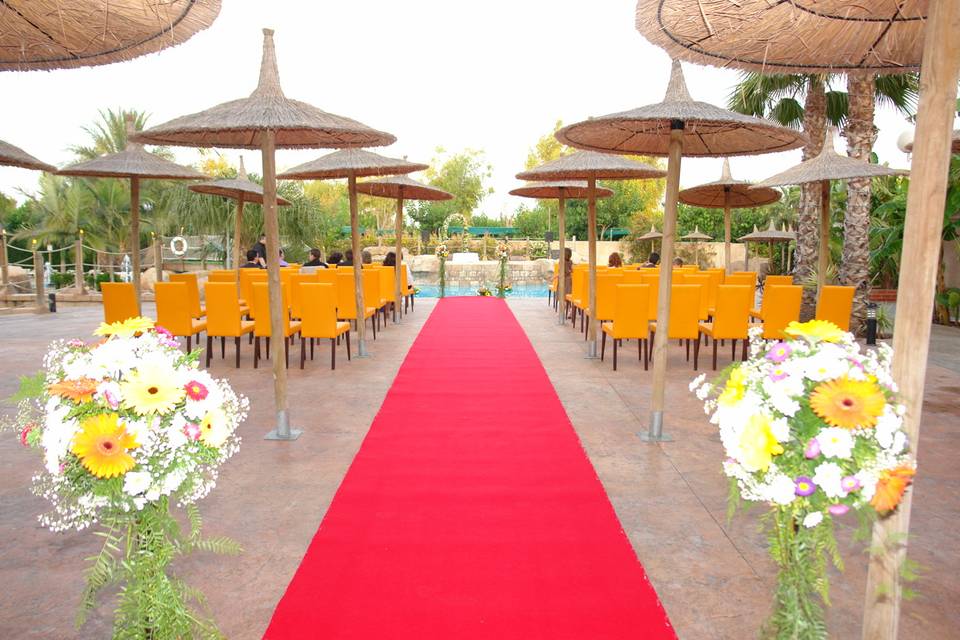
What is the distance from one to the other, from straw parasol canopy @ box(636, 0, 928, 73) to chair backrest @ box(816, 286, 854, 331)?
12.0ft

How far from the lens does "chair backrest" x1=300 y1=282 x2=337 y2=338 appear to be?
262 inches

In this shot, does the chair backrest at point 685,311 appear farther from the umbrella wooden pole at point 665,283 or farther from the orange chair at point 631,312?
the umbrella wooden pole at point 665,283

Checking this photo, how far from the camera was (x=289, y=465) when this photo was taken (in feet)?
13.2

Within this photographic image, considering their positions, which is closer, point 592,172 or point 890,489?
point 890,489

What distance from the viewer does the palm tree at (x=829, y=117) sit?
925 centimetres

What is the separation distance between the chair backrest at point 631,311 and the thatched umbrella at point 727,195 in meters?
4.02

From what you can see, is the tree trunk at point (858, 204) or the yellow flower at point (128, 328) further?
the tree trunk at point (858, 204)

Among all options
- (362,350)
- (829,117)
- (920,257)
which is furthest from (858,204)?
(920,257)

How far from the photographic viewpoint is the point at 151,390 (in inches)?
73.3

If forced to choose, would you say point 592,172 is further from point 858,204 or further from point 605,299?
point 858,204

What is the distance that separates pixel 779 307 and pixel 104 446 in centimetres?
649

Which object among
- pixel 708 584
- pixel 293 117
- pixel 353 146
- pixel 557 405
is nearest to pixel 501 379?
pixel 557 405

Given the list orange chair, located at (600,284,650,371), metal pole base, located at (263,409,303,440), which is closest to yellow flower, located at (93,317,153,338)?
metal pole base, located at (263,409,303,440)

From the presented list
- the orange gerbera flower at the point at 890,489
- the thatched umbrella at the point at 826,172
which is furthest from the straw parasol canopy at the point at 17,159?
the thatched umbrella at the point at 826,172
